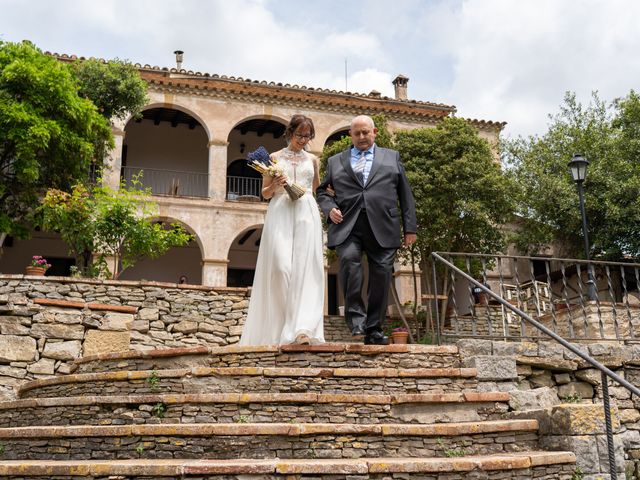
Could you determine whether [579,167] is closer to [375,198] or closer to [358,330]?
[375,198]

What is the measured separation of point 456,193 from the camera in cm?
1579

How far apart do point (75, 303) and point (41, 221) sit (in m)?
4.75

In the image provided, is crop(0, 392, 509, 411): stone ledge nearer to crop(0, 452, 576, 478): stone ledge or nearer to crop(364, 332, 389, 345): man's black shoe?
crop(0, 452, 576, 478): stone ledge

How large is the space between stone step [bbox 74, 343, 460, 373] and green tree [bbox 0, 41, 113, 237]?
29.4 ft

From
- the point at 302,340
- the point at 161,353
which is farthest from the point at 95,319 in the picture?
the point at 302,340

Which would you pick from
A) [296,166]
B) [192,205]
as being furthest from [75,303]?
[192,205]

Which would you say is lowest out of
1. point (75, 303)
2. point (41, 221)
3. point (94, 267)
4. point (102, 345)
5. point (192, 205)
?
point (102, 345)

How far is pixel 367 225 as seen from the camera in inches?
225

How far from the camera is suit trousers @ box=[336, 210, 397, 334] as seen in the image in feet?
18.5

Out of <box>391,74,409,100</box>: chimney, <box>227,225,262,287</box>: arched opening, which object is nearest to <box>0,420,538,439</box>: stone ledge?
<box>227,225,262,287</box>: arched opening

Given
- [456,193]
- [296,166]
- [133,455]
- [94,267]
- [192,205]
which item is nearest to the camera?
[133,455]

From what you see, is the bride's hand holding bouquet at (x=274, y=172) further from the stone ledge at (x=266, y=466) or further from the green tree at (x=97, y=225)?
the green tree at (x=97, y=225)

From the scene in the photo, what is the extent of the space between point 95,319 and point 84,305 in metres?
0.30

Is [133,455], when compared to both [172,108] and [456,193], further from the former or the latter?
[172,108]
